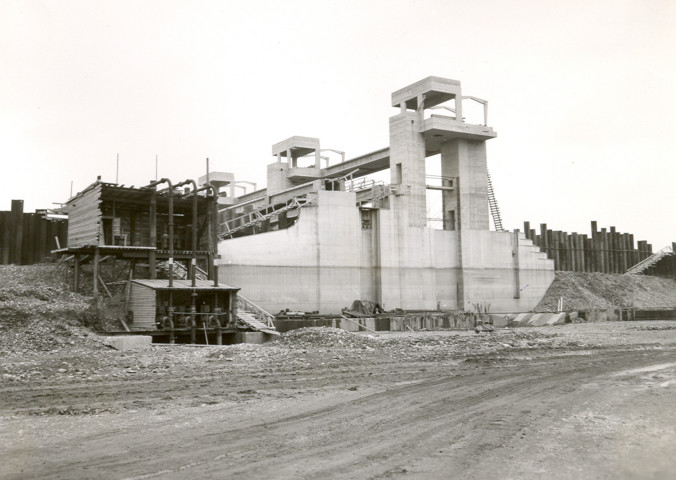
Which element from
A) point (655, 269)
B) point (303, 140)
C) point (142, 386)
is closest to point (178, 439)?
point (142, 386)

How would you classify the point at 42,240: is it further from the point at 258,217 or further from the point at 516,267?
the point at 516,267

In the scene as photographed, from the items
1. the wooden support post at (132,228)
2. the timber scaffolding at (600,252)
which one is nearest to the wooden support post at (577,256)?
the timber scaffolding at (600,252)

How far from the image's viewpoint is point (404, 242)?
4859 centimetres

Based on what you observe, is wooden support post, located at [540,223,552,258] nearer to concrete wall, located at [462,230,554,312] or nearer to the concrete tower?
concrete wall, located at [462,230,554,312]

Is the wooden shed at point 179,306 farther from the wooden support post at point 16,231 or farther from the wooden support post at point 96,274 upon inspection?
the wooden support post at point 16,231

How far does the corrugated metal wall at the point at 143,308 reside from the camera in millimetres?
27984

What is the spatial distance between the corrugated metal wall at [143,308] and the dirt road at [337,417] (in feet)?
26.5

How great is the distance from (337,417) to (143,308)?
19618 mm

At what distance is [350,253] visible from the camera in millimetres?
46750

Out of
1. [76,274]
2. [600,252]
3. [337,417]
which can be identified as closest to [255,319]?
[76,274]

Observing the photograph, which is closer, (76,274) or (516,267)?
(76,274)

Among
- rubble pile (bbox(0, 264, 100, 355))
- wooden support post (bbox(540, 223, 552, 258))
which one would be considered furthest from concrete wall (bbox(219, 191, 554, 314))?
rubble pile (bbox(0, 264, 100, 355))

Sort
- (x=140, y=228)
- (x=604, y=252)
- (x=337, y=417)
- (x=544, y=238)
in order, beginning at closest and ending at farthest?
(x=337, y=417) → (x=140, y=228) → (x=544, y=238) → (x=604, y=252)

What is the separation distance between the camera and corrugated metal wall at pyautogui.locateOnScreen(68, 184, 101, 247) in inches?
1188
